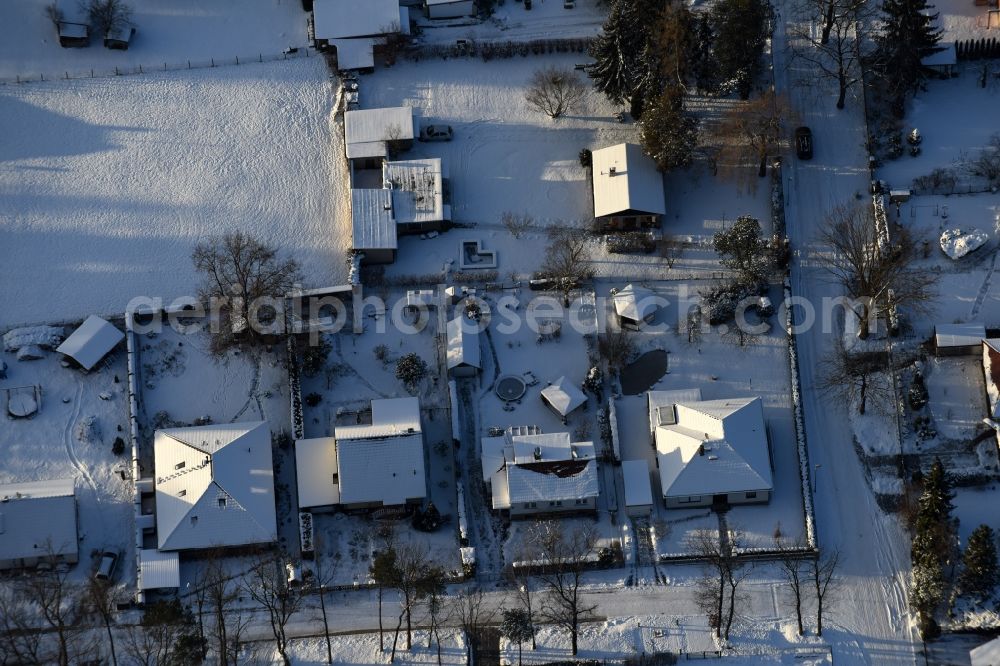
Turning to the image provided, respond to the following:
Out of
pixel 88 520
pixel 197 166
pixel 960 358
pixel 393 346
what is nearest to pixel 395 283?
pixel 393 346

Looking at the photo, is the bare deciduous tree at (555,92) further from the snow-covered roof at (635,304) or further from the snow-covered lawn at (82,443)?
the snow-covered lawn at (82,443)

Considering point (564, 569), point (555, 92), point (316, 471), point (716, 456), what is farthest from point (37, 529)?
point (555, 92)

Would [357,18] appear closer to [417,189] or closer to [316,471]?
[417,189]

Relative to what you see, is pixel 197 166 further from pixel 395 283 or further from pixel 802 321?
pixel 802 321

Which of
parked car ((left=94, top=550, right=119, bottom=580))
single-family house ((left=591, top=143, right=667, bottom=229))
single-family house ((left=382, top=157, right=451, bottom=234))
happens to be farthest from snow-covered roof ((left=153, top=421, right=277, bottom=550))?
single-family house ((left=591, top=143, right=667, bottom=229))

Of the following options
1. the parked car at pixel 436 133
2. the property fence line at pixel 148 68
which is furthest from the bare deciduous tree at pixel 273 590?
the property fence line at pixel 148 68

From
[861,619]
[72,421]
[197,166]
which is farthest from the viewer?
[197,166]

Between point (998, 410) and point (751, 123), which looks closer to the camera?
point (998, 410)
